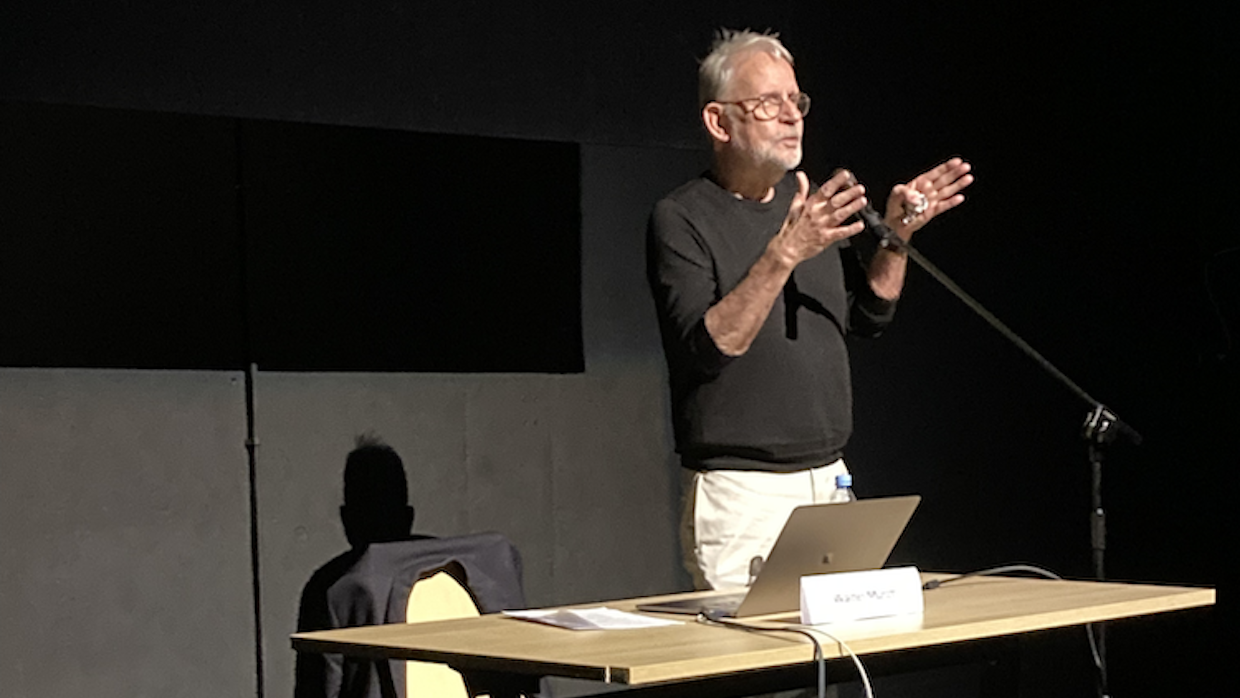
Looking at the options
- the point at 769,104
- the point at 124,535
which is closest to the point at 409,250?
the point at 124,535

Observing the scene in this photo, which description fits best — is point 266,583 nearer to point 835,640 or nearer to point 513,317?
point 513,317

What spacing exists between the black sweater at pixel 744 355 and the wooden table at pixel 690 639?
0.56 meters

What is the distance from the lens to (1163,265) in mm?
4621

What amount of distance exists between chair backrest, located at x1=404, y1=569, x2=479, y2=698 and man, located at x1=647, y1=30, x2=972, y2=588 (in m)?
0.52

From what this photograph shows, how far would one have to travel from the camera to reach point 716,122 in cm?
322

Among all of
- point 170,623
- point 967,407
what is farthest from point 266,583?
point 967,407

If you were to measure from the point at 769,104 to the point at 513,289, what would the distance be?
1314 millimetres

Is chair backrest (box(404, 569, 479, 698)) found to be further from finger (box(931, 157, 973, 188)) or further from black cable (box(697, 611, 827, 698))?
finger (box(931, 157, 973, 188))

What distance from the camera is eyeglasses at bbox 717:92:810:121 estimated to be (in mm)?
3160

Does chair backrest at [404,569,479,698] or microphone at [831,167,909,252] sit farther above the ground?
microphone at [831,167,909,252]

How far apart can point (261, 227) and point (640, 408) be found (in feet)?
3.89

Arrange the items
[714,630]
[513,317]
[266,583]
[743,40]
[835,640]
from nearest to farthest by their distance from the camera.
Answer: [835,640], [714,630], [743,40], [266,583], [513,317]

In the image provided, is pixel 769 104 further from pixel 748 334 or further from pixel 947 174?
pixel 748 334

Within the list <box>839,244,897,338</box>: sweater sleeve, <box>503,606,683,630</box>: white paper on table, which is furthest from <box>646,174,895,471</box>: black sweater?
<box>503,606,683,630</box>: white paper on table
